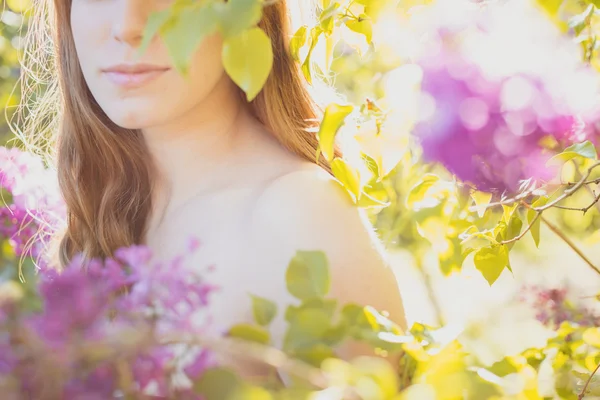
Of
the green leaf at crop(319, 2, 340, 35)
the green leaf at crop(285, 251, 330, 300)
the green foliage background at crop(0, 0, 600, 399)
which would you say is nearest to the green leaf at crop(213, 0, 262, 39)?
the green foliage background at crop(0, 0, 600, 399)

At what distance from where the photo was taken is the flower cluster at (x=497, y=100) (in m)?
0.90

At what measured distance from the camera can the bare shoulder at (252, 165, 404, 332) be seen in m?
1.26

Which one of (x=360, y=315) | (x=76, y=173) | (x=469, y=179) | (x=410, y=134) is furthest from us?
(x=76, y=173)

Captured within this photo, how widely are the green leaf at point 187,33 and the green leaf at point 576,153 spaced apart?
448 mm

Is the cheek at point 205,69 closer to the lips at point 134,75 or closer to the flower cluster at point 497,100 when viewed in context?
the lips at point 134,75

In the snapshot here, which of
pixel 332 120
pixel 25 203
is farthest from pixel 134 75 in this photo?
pixel 25 203

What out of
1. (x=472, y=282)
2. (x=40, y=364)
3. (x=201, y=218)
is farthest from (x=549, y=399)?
(x=472, y=282)

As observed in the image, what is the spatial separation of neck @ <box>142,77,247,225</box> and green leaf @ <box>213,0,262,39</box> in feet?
2.61

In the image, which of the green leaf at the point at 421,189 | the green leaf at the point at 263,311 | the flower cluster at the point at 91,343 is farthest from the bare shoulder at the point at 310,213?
the flower cluster at the point at 91,343

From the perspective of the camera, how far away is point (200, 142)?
5.00 ft

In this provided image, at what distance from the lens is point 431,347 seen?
2.98 ft

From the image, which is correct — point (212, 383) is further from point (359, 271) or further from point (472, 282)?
point (472, 282)

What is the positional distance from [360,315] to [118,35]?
728mm

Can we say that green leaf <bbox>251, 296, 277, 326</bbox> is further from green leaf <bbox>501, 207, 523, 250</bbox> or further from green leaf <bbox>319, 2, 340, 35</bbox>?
green leaf <bbox>501, 207, 523, 250</bbox>
